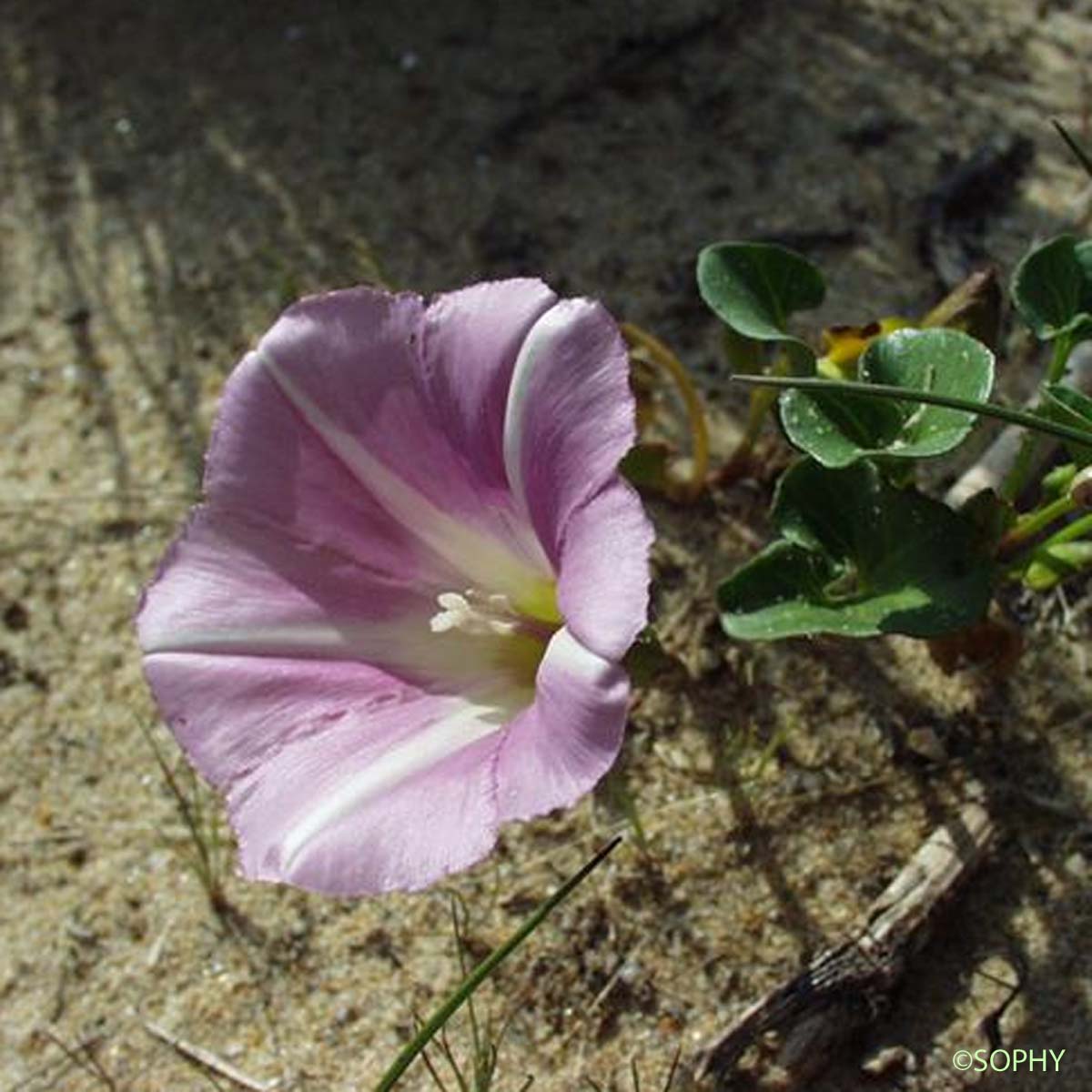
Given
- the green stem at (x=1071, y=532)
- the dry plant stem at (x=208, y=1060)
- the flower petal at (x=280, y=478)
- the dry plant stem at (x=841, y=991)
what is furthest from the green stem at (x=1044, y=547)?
the dry plant stem at (x=208, y=1060)

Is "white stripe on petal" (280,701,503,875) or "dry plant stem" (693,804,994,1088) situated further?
"dry plant stem" (693,804,994,1088)

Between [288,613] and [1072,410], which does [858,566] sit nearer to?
[1072,410]

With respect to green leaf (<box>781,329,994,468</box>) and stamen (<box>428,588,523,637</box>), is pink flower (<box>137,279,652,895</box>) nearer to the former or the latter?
stamen (<box>428,588,523,637</box>)

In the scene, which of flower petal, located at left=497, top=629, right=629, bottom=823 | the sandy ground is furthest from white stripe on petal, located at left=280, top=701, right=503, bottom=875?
the sandy ground

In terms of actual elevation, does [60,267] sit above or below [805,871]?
above

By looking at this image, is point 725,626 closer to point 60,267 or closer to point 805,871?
point 805,871

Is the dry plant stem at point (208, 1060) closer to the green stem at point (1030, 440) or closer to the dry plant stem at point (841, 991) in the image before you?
the dry plant stem at point (841, 991)

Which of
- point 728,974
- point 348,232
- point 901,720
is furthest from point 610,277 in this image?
point 728,974
